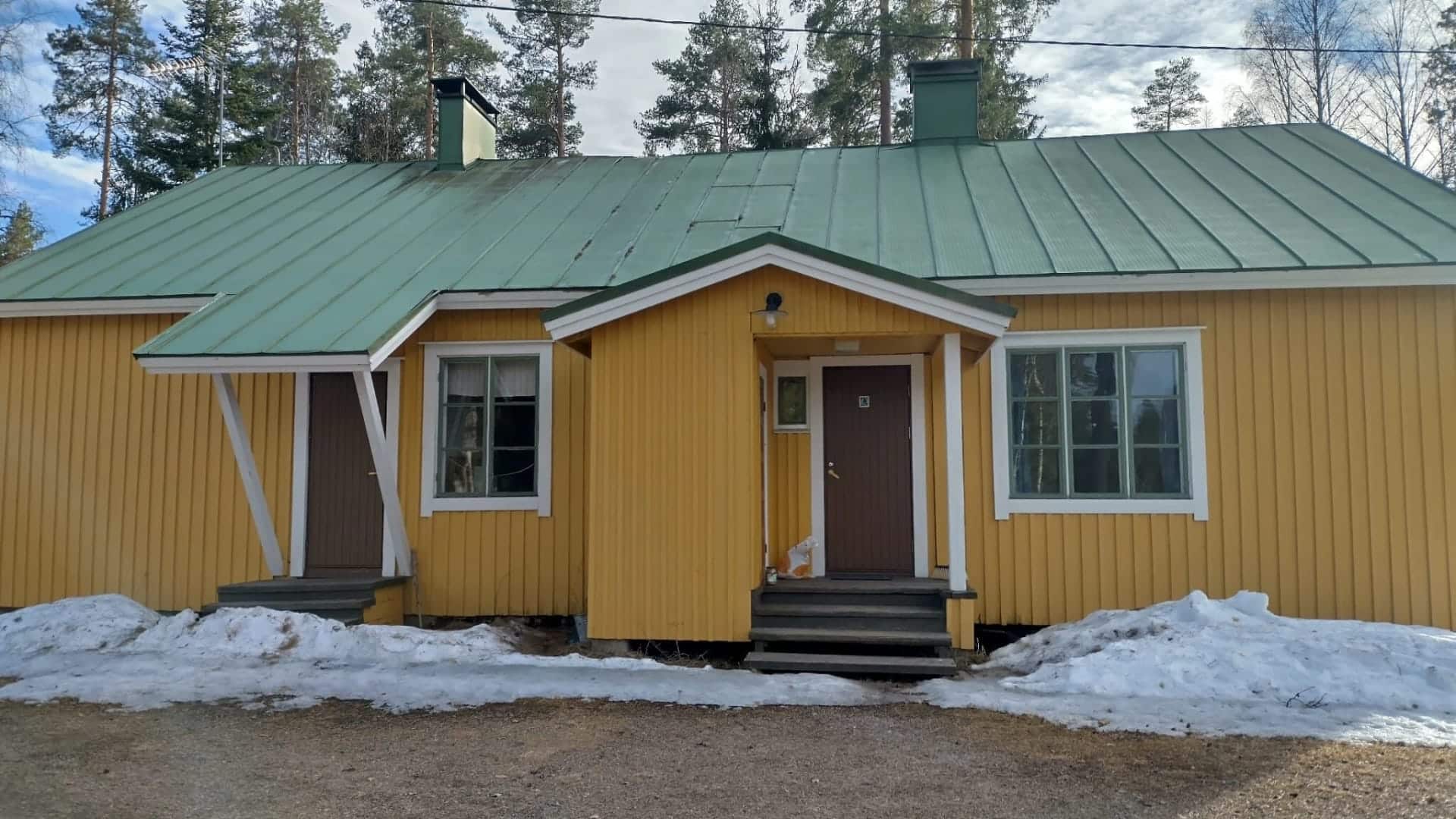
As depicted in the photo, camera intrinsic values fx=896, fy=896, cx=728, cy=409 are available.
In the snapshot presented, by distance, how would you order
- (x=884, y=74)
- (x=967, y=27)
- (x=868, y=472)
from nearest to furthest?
1. (x=868, y=472)
2. (x=967, y=27)
3. (x=884, y=74)

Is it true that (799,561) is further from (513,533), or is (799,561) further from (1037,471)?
(513,533)

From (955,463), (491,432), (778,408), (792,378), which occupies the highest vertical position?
(792,378)

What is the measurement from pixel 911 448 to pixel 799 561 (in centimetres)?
141

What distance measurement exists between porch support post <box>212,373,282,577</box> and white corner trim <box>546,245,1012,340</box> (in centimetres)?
305

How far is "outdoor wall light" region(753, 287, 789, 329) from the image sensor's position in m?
6.57

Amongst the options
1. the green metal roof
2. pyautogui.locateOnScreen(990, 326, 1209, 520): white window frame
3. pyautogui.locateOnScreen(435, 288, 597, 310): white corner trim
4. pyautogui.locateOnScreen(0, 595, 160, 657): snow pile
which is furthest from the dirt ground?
pyautogui.locateOnScreen(435, 288, 597, 310): white corner trim

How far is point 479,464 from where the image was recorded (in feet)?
26.7

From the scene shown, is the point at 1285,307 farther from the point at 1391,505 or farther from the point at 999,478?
the point at 999,478

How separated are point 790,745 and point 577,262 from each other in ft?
16.6

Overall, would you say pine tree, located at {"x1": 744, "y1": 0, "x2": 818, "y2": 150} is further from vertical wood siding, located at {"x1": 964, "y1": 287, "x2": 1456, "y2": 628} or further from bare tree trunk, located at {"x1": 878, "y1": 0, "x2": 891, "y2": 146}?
vertical wood siding, located at {"x1": 964, "y1": 287, "x2": 1456, "y2": 628}

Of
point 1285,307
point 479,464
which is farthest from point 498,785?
point 1285,307

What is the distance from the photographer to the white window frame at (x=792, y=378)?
8180mm

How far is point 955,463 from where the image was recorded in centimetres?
665

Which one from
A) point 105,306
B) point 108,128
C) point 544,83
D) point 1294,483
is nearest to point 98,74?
point 108,128
